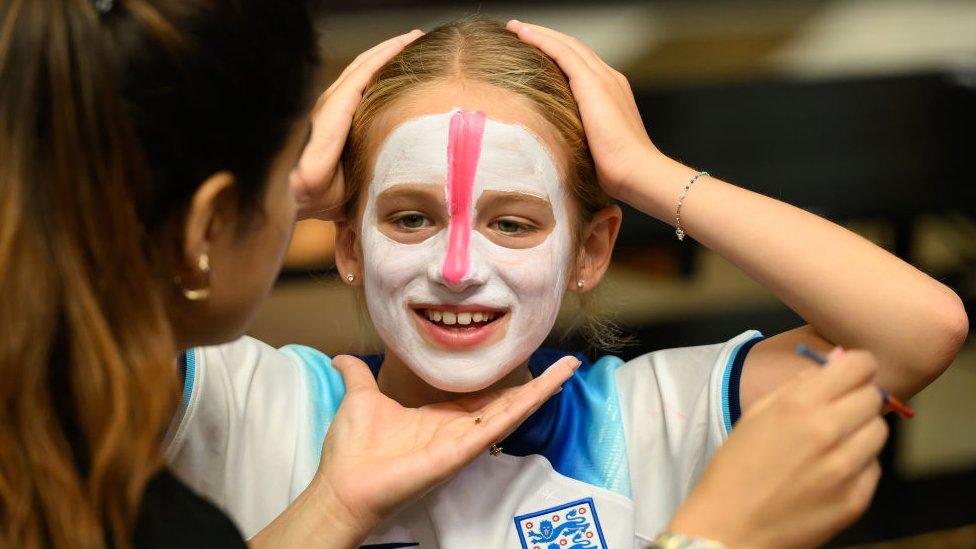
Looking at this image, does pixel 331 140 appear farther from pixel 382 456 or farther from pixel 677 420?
pixel 677 420

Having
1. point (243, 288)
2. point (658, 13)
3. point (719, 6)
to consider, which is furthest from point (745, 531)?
point (719, 6)

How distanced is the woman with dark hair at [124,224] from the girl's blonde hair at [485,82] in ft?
1.17

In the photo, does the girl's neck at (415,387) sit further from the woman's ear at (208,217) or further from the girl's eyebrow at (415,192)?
the woman's ear at (208,217)

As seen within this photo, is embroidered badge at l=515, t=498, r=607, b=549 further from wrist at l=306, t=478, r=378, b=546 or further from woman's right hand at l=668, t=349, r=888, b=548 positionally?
woman's right hand at l=668, t=349, r=888, b=548

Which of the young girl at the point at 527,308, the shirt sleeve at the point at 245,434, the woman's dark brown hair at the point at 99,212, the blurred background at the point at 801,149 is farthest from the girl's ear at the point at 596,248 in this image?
the blurred background at the point at 801,149

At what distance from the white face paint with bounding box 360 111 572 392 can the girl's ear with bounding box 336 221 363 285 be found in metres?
0.07

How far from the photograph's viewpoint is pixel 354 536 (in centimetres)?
109

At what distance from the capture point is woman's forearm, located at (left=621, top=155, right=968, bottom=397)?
1088mm

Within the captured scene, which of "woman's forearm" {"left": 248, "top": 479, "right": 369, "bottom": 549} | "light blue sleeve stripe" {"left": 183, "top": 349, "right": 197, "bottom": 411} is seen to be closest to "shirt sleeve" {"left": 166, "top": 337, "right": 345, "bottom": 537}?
"light blue sleeve stripe" {"left": 183, "top": 349, "right": 197, "bottom": 411}

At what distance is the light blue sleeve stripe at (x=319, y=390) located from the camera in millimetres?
1245

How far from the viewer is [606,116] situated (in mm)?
1226

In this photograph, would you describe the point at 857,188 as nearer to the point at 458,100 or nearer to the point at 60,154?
the point at 458,100

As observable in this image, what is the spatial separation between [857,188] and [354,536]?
6.66ft

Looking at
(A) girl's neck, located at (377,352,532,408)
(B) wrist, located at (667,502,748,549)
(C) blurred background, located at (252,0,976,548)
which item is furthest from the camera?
(C) blurred background, located at (252,0,976,548)
